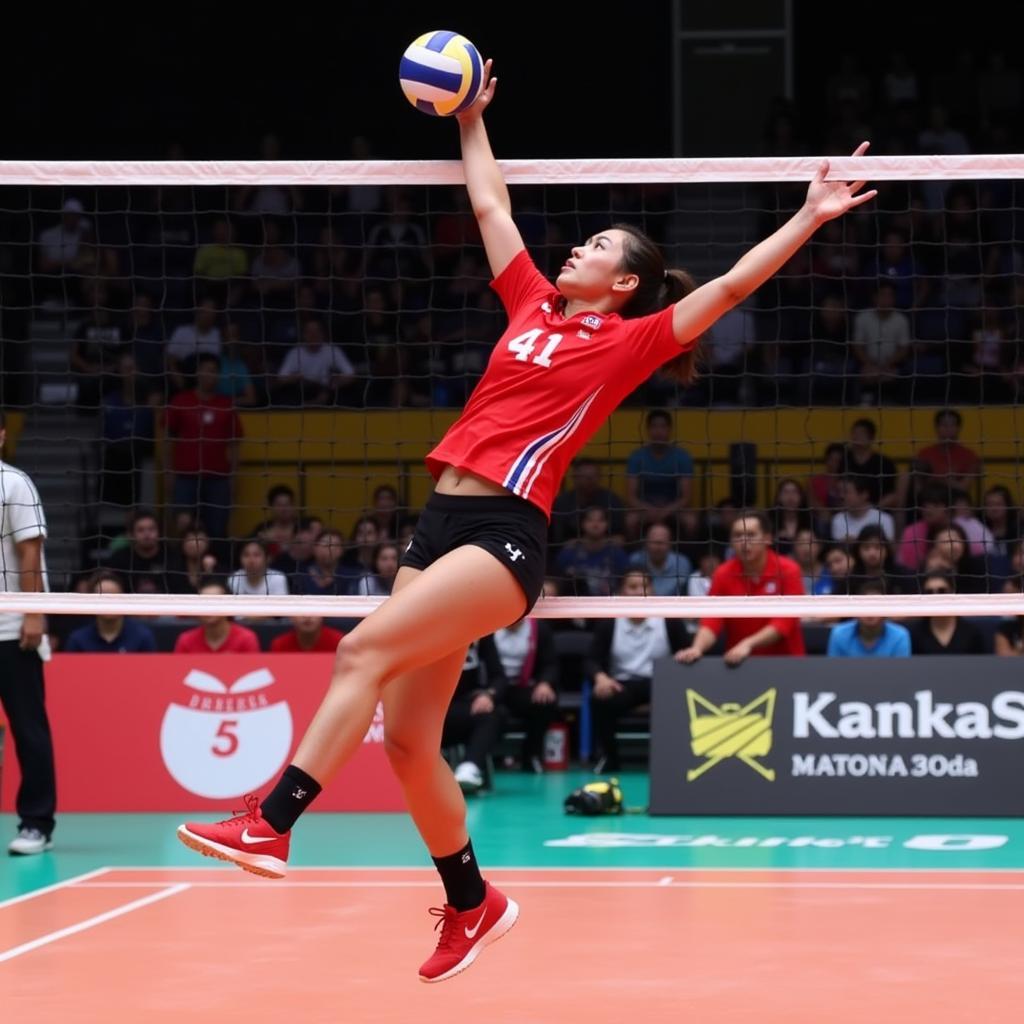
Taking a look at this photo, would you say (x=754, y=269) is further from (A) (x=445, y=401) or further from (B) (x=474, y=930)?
(A) (x=445, y=401)

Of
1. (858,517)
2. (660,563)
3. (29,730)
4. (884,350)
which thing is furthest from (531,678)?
A: (884,350)

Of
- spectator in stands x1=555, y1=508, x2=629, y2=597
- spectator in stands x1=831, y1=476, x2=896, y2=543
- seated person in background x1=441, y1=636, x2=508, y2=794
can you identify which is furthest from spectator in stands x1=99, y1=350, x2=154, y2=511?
spectator in stands x1=831, y1=476, x2=896, y2=543

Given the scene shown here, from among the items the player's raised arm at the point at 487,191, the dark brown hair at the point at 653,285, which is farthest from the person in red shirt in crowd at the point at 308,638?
the dark brown hair at the point at 653,285

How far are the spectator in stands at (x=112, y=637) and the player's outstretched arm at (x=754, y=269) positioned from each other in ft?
24.0

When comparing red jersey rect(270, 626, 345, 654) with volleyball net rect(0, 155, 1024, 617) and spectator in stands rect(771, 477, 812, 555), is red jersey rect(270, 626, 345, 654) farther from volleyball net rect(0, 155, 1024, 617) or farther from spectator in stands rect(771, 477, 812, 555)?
spectator in stands rect(771, 477, 812, 555)

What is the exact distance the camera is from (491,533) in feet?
16.8

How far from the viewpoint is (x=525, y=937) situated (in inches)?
268

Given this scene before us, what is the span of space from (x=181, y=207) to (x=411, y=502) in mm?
6238

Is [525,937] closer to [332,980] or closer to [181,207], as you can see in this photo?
[332,980]

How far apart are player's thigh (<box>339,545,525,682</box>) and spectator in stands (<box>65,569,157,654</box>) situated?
7.11 m

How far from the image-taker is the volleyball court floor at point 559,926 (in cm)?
562

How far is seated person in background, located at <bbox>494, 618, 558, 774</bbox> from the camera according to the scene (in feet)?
41.3

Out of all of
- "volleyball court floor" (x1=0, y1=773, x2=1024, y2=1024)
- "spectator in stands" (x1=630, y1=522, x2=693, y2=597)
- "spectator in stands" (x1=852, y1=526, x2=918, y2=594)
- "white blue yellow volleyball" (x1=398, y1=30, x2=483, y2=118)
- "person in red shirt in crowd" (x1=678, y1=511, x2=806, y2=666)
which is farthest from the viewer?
"spectator in stands" (x1=630, y1=522, x2=693, y2=597)

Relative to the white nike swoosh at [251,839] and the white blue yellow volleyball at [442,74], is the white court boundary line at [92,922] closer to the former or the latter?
→ the white nike swoosh at [251,839]
